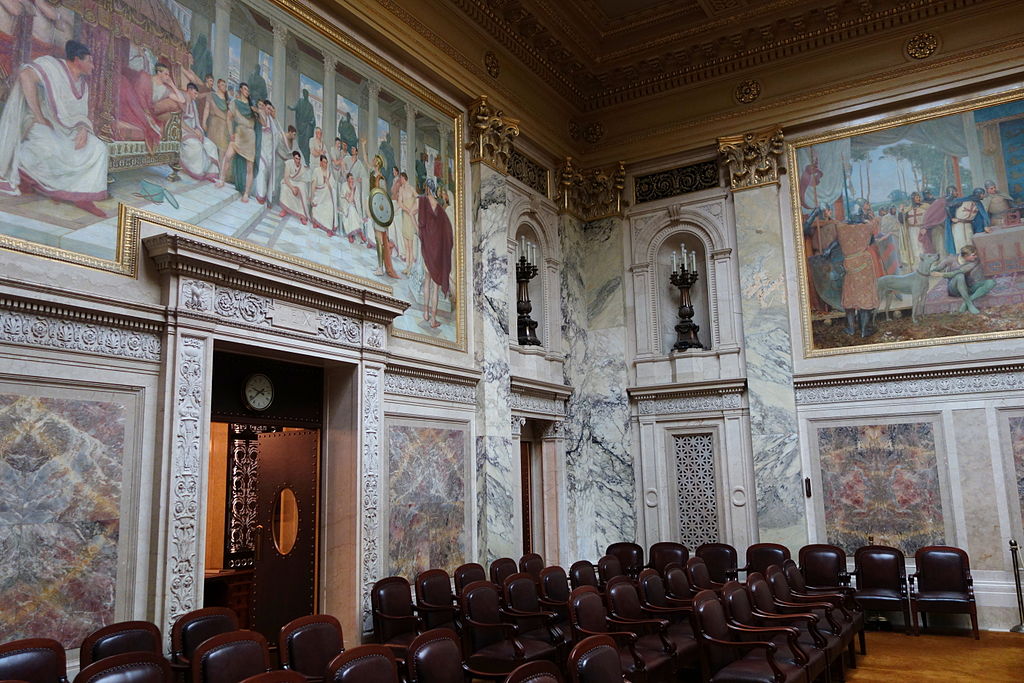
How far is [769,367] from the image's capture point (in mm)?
11094

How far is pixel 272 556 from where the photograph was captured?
310 inches

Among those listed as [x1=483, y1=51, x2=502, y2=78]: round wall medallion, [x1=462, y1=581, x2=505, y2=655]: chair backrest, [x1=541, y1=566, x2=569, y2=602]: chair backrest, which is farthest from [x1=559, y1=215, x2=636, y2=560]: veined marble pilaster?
[x1=462, y1=581, x2=505, y2=655]: chair backrest

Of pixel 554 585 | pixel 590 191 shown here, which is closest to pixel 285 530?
pixel 554 585

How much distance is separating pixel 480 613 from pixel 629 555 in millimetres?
4457

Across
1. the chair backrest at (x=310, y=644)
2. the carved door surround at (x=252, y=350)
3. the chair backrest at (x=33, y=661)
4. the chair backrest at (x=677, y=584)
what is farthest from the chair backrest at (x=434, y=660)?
the chair backrest at (x=677, y=584)

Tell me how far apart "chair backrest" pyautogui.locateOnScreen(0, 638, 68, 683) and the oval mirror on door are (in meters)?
3.31

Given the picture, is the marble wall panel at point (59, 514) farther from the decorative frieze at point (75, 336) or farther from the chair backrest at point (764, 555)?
the chair backrest at point (764, 555)

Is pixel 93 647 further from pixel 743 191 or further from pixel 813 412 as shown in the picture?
pixel 743 191

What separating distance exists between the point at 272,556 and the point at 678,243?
788 centimetres

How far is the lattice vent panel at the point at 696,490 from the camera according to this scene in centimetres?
1135

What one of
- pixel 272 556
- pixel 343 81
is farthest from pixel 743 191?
pixel 272 556

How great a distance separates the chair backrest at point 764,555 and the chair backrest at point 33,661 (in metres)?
8.07

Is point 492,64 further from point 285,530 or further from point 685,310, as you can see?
point 285,530

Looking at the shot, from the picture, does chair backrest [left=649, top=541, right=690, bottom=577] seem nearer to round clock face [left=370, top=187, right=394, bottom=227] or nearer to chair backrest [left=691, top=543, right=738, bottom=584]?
chair backrest [left=691, top=543, right=738, bottom=584]
